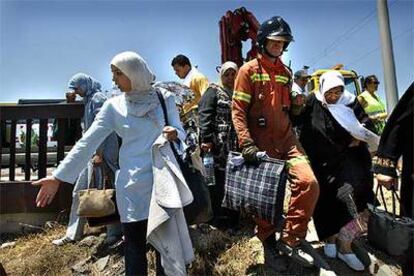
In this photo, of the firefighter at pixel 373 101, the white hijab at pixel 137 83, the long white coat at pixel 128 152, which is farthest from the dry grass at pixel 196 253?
the firefighter at pixel 373 101

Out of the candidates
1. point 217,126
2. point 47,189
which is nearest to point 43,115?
point 217,126

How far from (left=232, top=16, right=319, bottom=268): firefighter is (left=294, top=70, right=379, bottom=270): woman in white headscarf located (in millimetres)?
370

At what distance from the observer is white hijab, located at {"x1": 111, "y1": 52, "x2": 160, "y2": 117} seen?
2914 millimetres

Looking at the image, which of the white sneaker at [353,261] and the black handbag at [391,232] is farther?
the white sneaker at [353,261]

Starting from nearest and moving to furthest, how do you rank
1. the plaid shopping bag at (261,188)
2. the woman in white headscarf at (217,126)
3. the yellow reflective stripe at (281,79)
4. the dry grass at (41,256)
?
1. the plaid shopping bag at (261,188)
2. the yellow reflective stripe at (281,79)
3. the woman in white headscarf at (217,126)
4. the dry grass at (41,256)

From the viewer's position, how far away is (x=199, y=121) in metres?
4.29

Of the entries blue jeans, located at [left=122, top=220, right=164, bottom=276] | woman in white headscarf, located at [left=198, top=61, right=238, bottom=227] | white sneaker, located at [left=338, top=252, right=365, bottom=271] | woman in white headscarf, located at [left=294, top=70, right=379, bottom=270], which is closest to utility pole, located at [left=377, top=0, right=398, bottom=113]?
woman in white headscarf, located at [left=294, top=70, right=379, bottom=270]

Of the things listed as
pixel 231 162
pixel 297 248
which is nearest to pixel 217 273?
pixel 297 248

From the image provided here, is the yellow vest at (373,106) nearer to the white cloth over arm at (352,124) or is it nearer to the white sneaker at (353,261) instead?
the white cloth over arm at (352,124)

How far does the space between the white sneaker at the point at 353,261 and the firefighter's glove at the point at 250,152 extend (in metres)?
1.26

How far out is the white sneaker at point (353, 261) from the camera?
3.63 meters

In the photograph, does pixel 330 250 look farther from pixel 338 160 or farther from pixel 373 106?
pixel 373 106

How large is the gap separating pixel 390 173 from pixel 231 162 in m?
1.26

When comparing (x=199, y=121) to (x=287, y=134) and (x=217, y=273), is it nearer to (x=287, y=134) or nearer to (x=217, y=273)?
(x=287, y=134)
